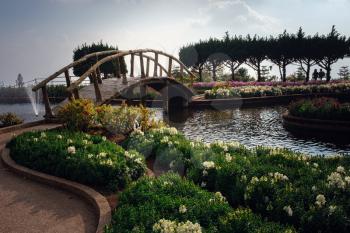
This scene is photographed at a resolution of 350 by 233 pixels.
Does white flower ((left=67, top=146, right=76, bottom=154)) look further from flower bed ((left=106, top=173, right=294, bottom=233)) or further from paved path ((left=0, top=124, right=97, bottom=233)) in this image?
flower bed ((left=106, top=173, right=294, bottom=233))

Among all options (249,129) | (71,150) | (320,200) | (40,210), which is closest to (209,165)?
(320,200)

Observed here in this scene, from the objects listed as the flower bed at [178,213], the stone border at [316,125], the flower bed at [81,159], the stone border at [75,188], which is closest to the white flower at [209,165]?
the flower bed at [178,213]

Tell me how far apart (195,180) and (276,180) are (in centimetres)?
186

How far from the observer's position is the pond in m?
14.3

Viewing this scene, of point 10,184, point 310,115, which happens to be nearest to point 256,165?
point 10,184

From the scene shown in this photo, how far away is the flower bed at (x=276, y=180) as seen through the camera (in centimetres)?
560

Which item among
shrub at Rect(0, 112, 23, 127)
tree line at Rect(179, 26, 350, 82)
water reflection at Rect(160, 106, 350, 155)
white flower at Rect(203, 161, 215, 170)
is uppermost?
tree line at Rect(179, 26, 350, 82)

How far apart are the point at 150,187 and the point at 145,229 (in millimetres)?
1483

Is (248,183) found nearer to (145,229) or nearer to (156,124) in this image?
(145,229)

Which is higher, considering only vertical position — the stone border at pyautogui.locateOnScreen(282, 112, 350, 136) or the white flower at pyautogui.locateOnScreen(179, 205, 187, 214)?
the white flower at pyautogui.locateOnScreen(179, 205, 187, 214)

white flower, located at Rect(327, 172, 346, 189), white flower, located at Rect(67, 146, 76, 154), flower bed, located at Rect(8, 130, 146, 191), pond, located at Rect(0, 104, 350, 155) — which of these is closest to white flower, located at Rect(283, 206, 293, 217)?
white flower, located at Rect(327, 172, 346, 189)

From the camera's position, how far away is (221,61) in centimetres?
6294

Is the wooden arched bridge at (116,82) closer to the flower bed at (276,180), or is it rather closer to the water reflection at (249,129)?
the water reflection at (249,129)

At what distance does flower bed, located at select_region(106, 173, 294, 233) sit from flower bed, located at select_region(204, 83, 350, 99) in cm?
2271
